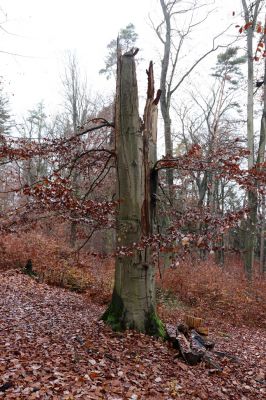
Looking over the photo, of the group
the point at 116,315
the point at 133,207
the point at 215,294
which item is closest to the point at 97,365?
the point at 116,315

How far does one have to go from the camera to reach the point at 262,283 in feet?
40.8

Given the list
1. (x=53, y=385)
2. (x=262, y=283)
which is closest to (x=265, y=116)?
(x=262, y=283)

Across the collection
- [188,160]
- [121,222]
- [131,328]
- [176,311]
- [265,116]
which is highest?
[265,116]

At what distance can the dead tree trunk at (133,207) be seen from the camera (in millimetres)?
6332

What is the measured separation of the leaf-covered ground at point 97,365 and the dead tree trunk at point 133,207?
0.38 meters

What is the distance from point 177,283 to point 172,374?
20.5ft

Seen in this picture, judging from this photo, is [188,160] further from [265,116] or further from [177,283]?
[265,116]

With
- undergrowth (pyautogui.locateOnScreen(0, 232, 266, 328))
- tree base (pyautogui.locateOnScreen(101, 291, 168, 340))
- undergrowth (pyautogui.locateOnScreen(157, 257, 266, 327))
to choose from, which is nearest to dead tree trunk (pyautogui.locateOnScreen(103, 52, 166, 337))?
tree base (pyautogui.locateOnScreen(101, 291, 168, 340))

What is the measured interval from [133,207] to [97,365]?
8.72 ft

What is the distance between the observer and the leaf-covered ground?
14.0 ft

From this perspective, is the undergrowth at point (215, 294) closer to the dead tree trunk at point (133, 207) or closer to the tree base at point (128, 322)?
the tree base at point (128, 322)

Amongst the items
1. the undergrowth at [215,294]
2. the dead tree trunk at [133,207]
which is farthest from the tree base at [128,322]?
the undergrowth at [215,294]

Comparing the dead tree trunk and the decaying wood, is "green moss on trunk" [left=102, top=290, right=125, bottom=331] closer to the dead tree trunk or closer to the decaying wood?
the dead tree trunk

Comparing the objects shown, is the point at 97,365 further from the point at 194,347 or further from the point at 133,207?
the point at 133,207
